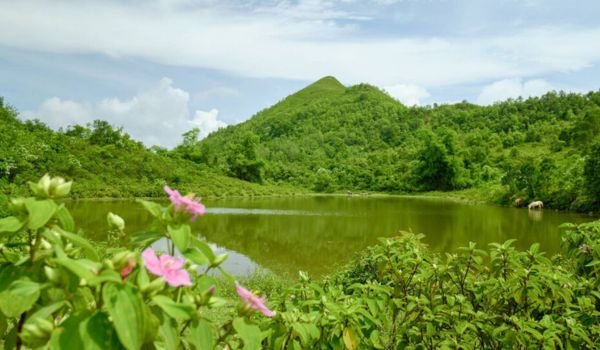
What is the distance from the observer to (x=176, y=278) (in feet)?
2.49

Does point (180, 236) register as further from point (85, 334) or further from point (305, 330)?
point (305, 330)

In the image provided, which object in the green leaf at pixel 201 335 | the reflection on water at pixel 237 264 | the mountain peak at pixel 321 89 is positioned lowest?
the reflection on water at pixel 237 264

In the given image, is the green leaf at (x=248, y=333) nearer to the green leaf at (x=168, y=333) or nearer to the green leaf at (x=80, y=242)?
the green leaf at (x=168, y=333)

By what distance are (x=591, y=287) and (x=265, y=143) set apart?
74145mm

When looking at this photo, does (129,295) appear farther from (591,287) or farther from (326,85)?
(326,85)

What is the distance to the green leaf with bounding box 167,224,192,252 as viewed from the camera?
0.79 metres

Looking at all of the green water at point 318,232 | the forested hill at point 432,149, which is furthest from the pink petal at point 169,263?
the forested hill at point 432,149

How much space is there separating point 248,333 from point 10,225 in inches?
19.1

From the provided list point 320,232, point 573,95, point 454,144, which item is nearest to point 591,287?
point 320,232

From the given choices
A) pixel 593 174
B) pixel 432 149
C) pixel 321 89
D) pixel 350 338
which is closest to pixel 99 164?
pixel 593 174

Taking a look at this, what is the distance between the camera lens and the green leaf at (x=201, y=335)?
2.63ft

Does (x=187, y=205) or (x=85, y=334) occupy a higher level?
(x=187, y=205)

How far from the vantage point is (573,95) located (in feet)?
188

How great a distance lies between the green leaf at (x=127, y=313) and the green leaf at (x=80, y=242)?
0.13 meters
